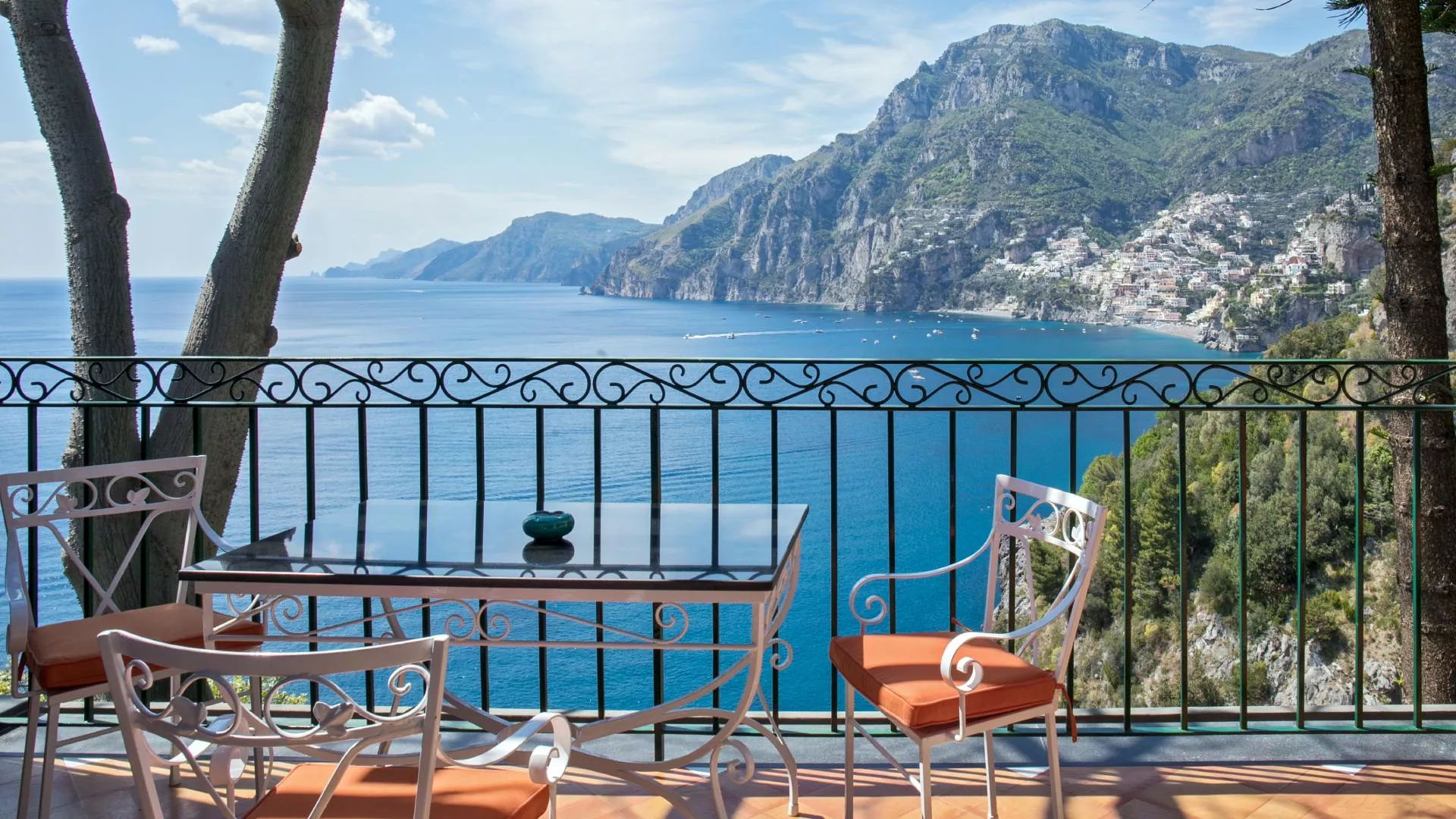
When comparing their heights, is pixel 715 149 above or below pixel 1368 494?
above

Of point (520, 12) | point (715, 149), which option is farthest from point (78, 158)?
point (715, 149)

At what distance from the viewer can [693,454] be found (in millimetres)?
34438

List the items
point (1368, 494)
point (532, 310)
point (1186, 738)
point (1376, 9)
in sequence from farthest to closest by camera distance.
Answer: point (532, 310) < point (1368, 494) < point (1376, 9) < point (1186, 738)

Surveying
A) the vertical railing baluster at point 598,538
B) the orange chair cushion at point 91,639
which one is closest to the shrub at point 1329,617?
the vertical railing baluster at point 598,538

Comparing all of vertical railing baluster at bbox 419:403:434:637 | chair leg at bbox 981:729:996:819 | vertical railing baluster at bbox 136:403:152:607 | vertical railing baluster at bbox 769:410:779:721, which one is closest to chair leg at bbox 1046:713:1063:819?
chair leg at bbox 981:729:996:819

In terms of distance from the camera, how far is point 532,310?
69.8 m

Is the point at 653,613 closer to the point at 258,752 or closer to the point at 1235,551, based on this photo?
the point at 258,752

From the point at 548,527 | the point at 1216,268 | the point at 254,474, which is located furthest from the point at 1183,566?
the point at 1216,268

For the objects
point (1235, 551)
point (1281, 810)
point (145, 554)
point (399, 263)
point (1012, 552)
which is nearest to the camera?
point (1281, 810)

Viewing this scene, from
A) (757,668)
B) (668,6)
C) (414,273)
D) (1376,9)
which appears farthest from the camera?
(414,273)

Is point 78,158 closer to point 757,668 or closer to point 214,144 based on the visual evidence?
point 757,668

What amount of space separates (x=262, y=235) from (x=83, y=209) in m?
0.75

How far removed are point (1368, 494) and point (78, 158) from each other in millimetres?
24427

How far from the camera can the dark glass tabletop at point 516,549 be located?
1.92m
